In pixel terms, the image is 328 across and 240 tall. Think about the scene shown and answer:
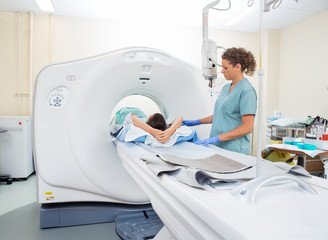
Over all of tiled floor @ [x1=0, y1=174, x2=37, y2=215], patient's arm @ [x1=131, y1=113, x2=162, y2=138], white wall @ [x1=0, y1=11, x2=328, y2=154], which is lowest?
tiled floor @ [x1=0, y1=174, x2=37, y2=215]

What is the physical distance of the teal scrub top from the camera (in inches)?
53.6

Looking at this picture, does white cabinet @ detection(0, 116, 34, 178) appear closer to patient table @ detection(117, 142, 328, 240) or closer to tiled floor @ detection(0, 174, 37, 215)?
tiled floor @ detection(0, 174, 37, 215)

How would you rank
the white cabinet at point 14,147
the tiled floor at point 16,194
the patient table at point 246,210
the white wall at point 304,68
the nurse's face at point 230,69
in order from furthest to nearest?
1. the white wall at point 304,68
2. the white cabinet at point 14,147
3. the tiled floor at point 16,194
4. the nurse's face at point 230,69
5. the patient table at point 246,210

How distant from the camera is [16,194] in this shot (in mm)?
2428

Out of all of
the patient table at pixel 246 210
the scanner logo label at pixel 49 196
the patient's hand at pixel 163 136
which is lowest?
the scanner logo label at pixel 49 196

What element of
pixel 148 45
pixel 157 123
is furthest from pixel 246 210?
pixel 148 45

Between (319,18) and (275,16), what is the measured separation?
593 millimetres

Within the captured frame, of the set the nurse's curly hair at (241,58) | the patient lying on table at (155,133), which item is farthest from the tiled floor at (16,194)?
the nurse's curly hair at (241,58)

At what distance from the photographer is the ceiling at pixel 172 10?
325 cm

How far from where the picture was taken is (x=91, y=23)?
3.64 meters

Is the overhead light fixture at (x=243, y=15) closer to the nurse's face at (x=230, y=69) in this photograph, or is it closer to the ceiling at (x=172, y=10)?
the ceiling at (x=172, y=10)

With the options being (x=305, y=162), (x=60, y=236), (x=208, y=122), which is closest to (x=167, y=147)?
(x=208, y=122)

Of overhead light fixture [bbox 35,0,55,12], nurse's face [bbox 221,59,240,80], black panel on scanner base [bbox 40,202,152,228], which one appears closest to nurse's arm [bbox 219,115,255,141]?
nurse's face [bbox 221,59,240,80]

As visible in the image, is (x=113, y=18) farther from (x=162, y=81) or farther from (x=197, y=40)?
(x=162, y=81)
